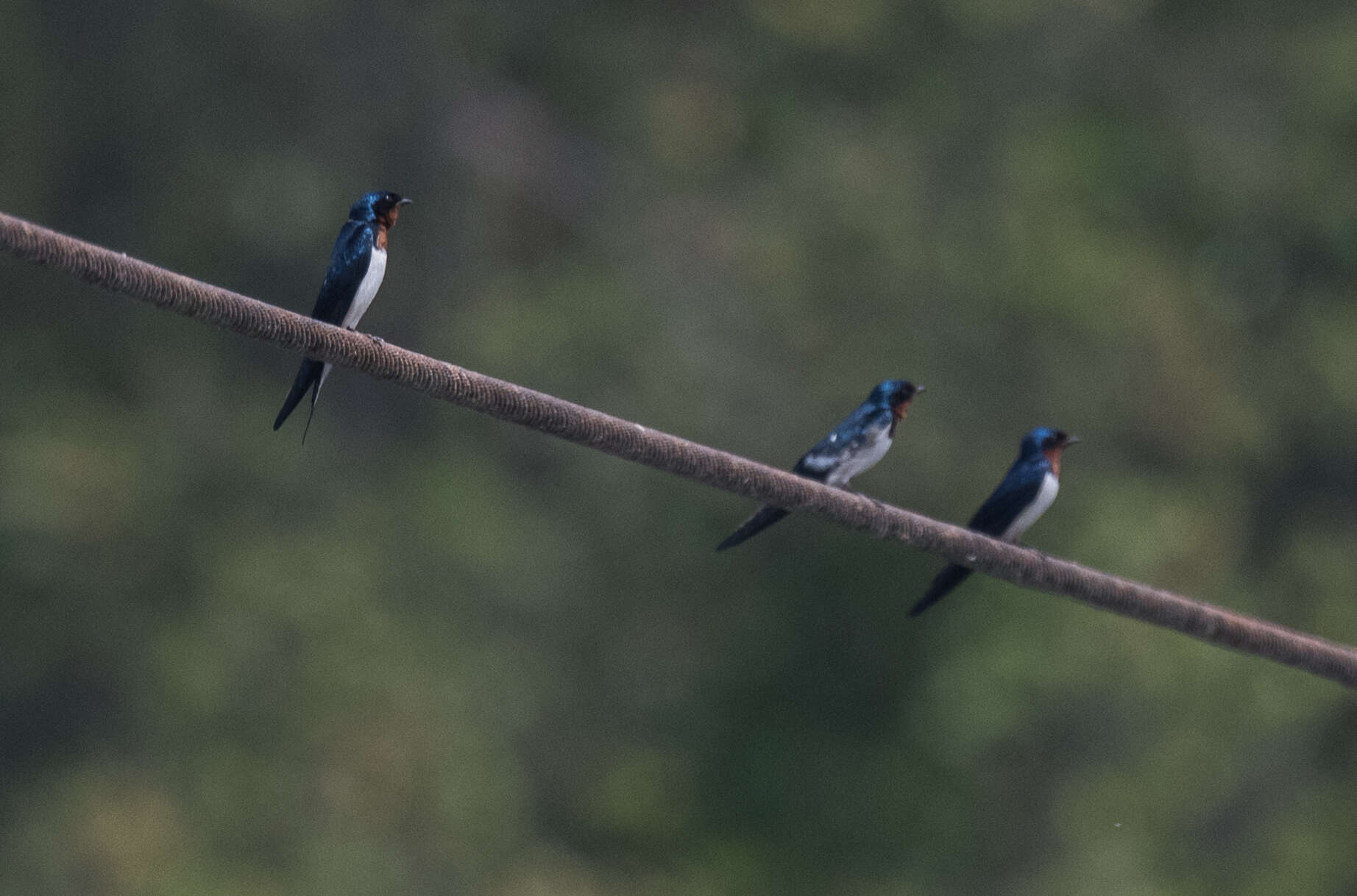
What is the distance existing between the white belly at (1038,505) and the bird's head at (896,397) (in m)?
0.59

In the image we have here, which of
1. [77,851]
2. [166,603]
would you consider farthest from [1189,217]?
[77,851]

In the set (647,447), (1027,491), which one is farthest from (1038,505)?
(647,447)

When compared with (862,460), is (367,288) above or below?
above

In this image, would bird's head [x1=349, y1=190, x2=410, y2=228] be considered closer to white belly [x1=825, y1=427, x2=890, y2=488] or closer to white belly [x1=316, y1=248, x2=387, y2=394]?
white belly [x1=316, y1=248, x2=387, y2=394]

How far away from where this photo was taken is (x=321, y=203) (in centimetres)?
1137

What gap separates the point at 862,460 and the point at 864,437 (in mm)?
83

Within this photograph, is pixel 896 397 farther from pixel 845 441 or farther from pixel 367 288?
pixel 367 288

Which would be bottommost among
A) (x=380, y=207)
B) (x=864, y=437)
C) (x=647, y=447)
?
(x=864, y=437)

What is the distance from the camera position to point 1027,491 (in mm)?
6008

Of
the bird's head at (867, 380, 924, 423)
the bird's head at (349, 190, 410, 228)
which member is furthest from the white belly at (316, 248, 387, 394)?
the bird's head at (867, 380, 924, 423)

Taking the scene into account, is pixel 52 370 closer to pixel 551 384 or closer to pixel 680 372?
pixel 551 384

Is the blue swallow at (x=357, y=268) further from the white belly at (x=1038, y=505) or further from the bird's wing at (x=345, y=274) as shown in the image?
the white belly at (x=1038, y=505)

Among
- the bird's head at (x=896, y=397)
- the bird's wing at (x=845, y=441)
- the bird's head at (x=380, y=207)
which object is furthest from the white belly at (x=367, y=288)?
the bird's head at (x=896, y=397)

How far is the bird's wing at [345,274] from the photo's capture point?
15.1 feet
